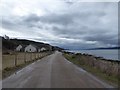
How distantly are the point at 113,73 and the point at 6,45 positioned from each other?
94942mm

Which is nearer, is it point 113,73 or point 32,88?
point 32,88

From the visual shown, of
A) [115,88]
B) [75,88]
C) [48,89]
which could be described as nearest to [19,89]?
[48,89]

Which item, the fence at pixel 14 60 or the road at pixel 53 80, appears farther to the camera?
the fence at pixel 14 60

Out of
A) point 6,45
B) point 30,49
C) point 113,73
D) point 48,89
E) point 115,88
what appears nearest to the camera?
point 48,89

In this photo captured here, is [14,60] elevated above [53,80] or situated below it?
above

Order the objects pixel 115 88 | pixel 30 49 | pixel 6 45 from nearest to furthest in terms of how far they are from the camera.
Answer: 1. pixel 115 88
2. pixel 6 45
3. pixel 30 49

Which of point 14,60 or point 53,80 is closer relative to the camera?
point 53,80

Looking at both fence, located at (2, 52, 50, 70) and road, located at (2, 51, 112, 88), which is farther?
fence, located at (2, 52, 50, 70)

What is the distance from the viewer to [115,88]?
11.4 metres

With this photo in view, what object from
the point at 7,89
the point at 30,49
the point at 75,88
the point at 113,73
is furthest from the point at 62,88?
the point at 30,49

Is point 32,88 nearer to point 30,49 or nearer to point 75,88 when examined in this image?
point 75,88

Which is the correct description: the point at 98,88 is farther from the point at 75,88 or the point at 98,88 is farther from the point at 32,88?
the point at 32,88

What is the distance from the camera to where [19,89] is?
10680 mm

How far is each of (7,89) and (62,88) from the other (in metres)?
2.38
